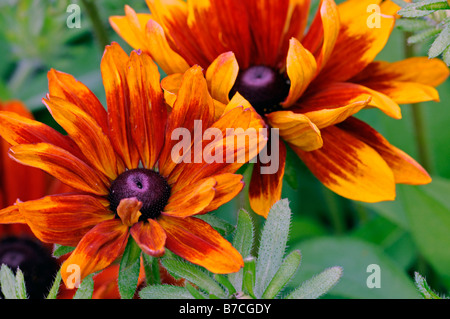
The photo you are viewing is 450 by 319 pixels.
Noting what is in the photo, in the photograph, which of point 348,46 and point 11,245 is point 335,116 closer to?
point 348,46

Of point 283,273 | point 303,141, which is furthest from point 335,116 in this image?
point 283,273

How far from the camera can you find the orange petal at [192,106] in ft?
1.72

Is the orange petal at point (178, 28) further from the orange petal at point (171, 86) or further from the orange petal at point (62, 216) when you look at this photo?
the orange petal at point (62, 216)

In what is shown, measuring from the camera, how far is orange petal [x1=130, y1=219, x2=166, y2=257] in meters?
0.45

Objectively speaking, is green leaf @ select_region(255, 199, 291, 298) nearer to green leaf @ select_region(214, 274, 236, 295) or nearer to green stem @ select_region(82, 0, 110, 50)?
green leaf @ select_region(214, 274, 236, 295)

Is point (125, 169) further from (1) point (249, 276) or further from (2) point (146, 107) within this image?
(1) point (249, 276)

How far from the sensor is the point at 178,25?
2.15 feet

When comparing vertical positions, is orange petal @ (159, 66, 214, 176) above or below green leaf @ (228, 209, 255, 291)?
above

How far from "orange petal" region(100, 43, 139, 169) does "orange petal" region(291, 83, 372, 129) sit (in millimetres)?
170

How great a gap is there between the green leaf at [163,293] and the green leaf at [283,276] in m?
0.06

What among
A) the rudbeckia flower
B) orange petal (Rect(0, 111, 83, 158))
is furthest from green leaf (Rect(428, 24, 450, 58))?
the rudbeckia flower

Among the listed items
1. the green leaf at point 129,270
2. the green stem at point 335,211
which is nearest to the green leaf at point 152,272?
the green leaf at point 129,270

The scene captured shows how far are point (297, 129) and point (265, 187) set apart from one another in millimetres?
68

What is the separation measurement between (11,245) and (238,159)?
476 millimetres
